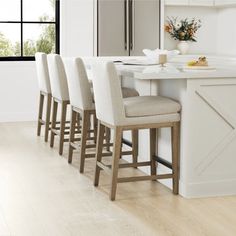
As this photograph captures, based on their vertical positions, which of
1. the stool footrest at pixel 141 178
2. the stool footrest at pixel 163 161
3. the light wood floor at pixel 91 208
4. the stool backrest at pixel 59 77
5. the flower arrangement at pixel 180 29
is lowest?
the light wood floor at pixel 91 208

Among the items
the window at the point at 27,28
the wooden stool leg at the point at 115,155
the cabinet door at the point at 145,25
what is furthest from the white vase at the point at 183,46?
the wooden stool leg at the point at 115,155

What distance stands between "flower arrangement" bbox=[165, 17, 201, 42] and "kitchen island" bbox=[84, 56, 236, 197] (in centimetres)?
376

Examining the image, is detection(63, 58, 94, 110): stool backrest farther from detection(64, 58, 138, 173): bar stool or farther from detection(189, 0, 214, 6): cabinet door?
detection(189, 0, 214, 6): cabinet door

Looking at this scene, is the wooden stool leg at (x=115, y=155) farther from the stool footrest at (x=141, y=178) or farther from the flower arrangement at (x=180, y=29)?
the flower arrangement at (x=180, y=29)

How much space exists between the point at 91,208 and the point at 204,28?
494 cm

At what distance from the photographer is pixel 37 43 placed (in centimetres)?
796

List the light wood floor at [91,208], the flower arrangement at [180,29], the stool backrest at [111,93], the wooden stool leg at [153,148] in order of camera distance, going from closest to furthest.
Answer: the light wood floor at [91,208] < the stool backrest at [111,93] < the wooden stool leg at [153,148] < the flower arrangement at [180,29]

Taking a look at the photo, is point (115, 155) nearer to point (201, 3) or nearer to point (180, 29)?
point (180, 29)

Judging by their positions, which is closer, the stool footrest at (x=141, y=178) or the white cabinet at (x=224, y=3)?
the stool footrest at (x=141, y=178)

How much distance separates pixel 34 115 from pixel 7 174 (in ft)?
10.1

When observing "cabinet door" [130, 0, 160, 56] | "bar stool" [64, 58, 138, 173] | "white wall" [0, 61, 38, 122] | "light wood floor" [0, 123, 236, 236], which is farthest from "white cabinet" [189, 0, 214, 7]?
"light wood floor" [0, 123, 236, 236]

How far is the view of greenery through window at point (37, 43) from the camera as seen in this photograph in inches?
309

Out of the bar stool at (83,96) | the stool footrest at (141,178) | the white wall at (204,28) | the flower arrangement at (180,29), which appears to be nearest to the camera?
the stool footrest at (141,178)

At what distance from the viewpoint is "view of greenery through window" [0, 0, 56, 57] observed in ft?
25.8
